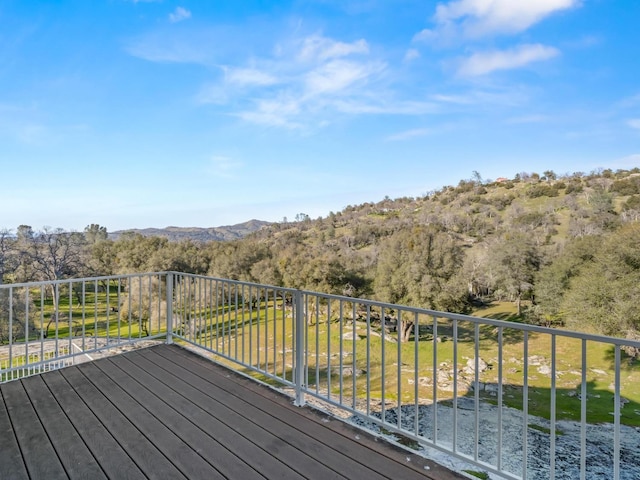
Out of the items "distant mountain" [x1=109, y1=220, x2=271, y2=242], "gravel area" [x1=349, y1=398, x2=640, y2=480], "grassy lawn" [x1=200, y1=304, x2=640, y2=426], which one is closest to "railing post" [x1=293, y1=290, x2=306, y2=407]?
"gravel area" [x1=349, y1=398, x2=640, y2=480]

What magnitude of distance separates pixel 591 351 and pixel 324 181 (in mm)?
18299

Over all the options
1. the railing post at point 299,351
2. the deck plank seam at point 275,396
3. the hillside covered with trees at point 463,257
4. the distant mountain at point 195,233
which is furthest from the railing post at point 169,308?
the distant mountain at point 195,233

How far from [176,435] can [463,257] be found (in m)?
26.9

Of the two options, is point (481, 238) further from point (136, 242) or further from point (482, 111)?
point (136, 242)

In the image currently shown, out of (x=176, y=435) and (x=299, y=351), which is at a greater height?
(x=299, y=351)

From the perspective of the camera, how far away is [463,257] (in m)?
26.6

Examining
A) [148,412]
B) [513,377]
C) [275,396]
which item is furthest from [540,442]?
[148,412]

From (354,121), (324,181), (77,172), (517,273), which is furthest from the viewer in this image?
(517,273)

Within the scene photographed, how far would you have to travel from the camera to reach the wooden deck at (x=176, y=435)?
1.97 meters

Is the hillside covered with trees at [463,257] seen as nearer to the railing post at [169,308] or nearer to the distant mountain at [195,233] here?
the distant mountain at [195,233]

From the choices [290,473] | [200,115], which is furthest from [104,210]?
[290,473]

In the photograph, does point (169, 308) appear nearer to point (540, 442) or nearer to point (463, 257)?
point (540, 442)

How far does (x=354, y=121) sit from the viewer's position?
18078 millimetres

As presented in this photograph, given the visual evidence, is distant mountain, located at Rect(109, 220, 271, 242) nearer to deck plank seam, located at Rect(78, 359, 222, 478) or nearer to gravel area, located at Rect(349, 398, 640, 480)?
gravel area, located at Rect(349, 398, 640, 480)
